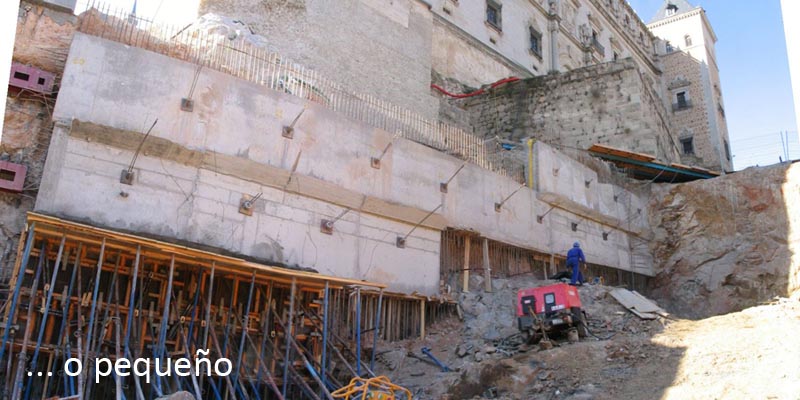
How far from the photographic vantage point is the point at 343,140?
1479cm

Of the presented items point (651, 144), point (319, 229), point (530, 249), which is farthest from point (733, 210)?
point (319, 229)

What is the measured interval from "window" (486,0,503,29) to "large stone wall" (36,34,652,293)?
50.9 ft

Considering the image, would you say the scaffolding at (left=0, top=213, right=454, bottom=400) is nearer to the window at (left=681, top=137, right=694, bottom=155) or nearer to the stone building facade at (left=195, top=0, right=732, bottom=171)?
the stone building facade at (left=195, top=0, right=732, bottom=171)

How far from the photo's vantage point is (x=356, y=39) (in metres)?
21.4

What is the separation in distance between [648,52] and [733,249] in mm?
27680

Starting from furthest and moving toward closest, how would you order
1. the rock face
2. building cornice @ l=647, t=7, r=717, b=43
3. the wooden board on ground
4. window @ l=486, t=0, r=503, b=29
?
building cornice @ l=647, t=7, r=717, b=43 < window @ l=486, t=0, r=503, b=29 < the rock face < the wooden board on ground

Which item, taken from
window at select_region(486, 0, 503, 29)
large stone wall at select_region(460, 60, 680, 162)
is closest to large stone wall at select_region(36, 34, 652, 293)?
large stone wall at select_region(460, 60, 680, 162)

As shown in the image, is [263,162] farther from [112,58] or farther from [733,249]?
[733,249]

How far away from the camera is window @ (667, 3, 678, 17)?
47.2 meters

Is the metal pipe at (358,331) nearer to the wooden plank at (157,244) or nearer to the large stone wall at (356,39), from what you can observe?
the wooden plank at (157,244)

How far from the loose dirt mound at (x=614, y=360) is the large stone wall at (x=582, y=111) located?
31.8 feet

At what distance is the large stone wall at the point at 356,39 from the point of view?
19.9 meters

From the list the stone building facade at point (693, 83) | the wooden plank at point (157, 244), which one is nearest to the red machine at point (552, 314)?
the wooden plank at point (157, 244)

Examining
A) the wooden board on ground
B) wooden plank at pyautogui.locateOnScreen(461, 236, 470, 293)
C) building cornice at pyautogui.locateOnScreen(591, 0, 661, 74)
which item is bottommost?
the wooden board on ground
